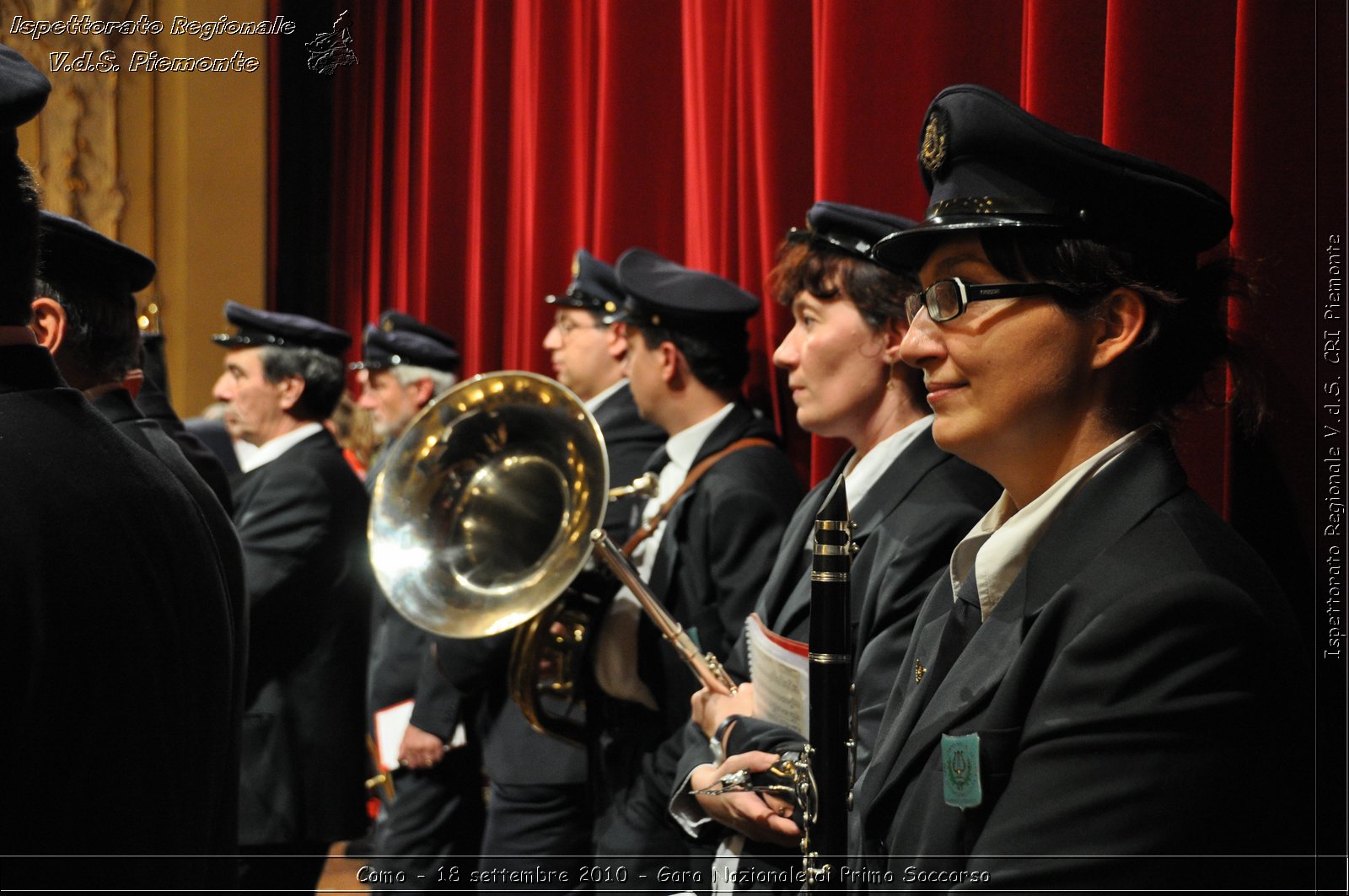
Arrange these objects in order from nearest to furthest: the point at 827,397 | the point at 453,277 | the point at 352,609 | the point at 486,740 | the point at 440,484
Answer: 1. the point at 827,397
2. the point at 440,484
3. the point at 486,740
4. the point at 352,609
5. the point at 453,277

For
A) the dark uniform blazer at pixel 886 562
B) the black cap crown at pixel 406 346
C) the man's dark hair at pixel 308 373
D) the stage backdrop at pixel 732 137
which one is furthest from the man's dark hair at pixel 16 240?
the black cap crown at pixel 406 346

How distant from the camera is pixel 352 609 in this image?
4051mm

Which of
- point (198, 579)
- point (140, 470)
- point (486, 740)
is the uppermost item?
point (140, 470)

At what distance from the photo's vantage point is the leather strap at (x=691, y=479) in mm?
3176

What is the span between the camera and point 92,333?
243 centimetres

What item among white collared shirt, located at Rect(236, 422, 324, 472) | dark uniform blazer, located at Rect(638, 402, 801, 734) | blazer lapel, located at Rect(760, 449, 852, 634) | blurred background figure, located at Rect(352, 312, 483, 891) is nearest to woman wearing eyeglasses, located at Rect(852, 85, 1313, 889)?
blazer lapel, located at Rect(760, 449, 852, 634)

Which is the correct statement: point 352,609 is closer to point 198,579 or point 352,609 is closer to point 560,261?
point 560,261

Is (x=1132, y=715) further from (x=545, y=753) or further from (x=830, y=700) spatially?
(x=545, y=753)

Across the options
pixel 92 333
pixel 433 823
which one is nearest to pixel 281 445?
pixel 433 823

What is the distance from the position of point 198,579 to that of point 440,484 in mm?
1834

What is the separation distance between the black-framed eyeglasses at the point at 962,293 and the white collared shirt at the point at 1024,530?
209 millimetres

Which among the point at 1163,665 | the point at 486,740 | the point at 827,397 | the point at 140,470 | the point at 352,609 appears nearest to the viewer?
the point at 1163,665

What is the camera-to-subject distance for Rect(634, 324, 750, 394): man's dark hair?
130 inches

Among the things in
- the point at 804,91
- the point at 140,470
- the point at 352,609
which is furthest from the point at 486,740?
the point at 140,470
